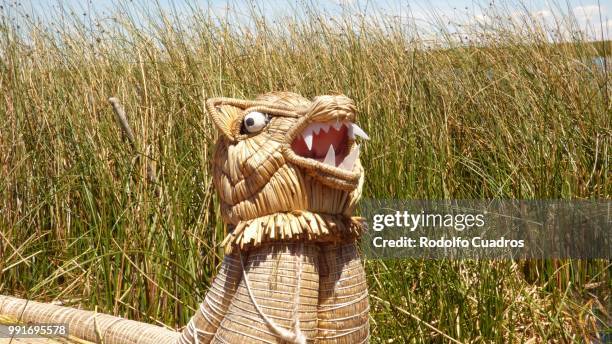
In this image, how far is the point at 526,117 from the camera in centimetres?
312

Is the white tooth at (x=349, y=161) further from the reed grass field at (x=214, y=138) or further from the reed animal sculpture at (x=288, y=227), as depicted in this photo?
the reed grass field at (x=214, y=138)

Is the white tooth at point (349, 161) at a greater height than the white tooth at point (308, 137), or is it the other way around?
the white tooth at point (308, 137)

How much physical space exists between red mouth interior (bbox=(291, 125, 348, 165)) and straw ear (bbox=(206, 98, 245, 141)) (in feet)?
0.43

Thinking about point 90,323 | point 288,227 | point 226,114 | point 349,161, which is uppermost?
point 226,114

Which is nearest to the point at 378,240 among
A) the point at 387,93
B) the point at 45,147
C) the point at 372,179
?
the point at 372,179

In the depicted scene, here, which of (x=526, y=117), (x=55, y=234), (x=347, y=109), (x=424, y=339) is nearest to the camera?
(x=347, y=109)

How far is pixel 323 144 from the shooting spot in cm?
125

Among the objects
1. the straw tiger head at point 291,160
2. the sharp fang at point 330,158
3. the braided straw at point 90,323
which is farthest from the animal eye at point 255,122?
the braided straw at point 90,323

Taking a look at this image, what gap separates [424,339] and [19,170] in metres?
1.96

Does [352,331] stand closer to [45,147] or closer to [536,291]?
[536,291]

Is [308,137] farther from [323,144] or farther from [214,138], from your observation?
[214,138]

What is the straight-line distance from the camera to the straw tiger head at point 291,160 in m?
1.18

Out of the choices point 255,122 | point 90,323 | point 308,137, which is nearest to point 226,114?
point 255,122

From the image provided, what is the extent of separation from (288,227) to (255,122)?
215 millimetres
